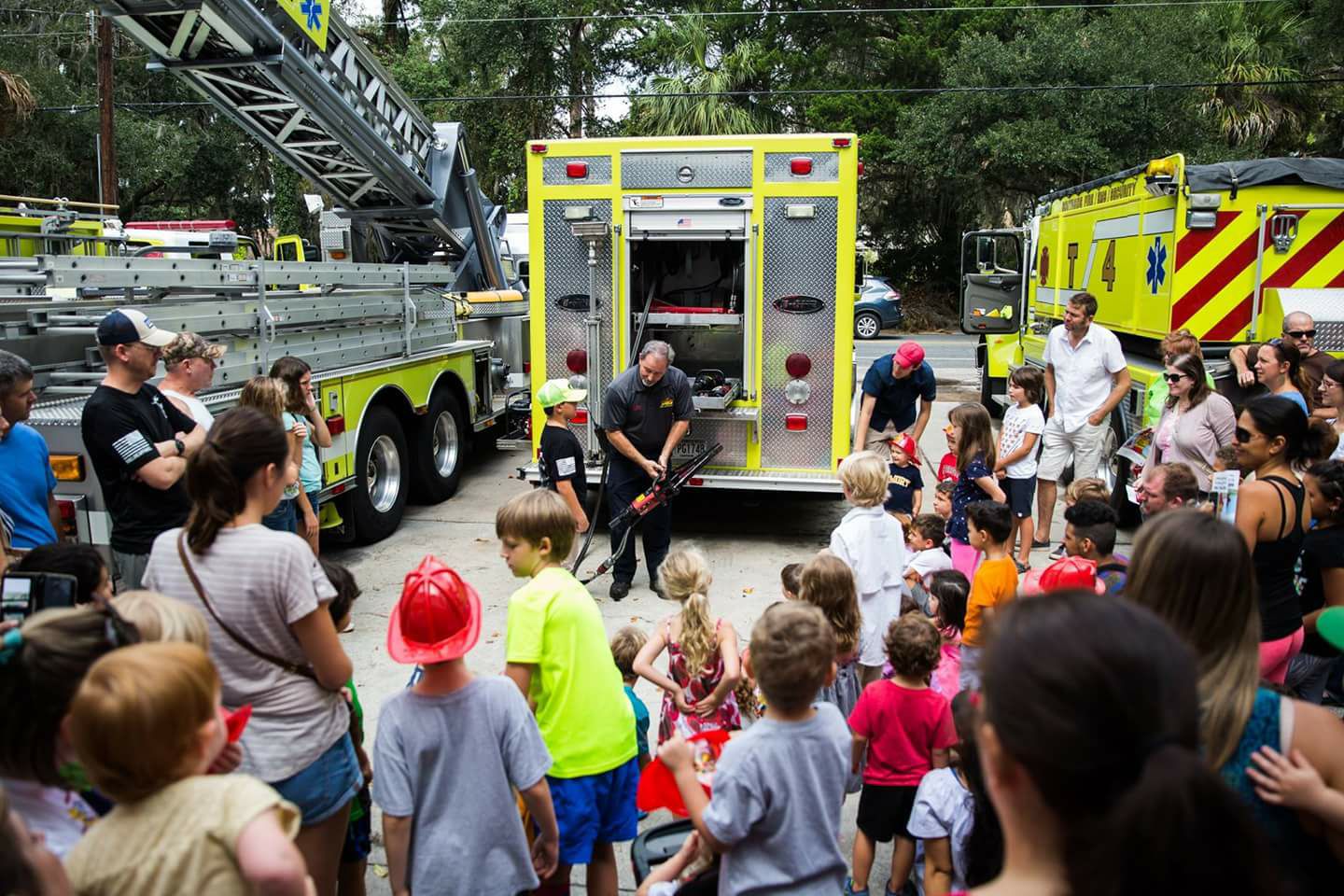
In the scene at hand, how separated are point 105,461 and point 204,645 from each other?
2.22 meters

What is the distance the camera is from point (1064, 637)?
134 cm

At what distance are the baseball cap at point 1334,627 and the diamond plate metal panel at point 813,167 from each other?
4954 millimetres

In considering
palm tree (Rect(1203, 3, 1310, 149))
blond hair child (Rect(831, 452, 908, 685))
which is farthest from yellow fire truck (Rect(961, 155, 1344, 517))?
palm tree (Rect(1203, 3, 1310, 149))

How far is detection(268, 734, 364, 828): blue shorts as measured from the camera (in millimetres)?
2637

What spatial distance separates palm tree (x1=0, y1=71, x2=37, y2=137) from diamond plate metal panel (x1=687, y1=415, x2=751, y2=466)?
18705 millimetres

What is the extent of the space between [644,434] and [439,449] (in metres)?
3.24

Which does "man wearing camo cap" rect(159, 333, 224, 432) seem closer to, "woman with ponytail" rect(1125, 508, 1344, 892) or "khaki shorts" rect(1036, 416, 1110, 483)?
"woman with ponytail" rect(1125, 508, 1344, 892)

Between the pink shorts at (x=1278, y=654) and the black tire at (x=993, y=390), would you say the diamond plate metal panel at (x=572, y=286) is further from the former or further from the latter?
the black tire at (x=993, y=390)

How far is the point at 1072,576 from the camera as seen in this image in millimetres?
3719

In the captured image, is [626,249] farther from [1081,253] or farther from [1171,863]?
[1171,863]

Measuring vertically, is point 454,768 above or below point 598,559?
above

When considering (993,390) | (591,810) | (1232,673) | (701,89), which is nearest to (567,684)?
(591,810)

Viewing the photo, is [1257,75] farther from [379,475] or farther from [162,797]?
[162,797]

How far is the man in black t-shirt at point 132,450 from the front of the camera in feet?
13.2
